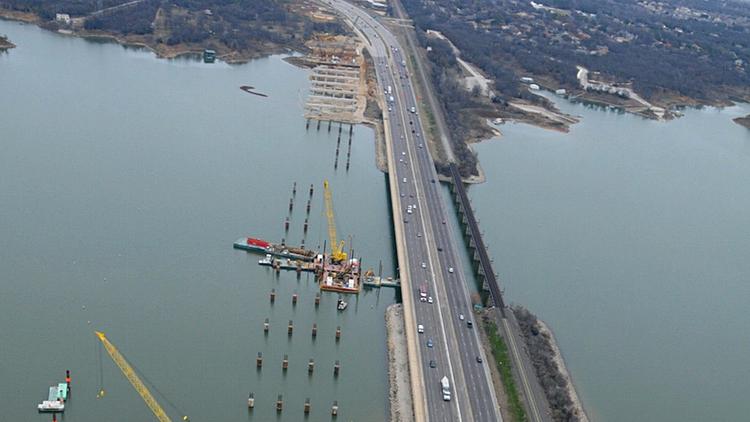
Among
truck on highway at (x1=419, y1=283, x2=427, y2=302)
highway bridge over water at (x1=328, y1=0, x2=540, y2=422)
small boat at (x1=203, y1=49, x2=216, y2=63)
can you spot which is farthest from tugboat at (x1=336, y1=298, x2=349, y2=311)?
small boat at (x1=203, y1=49, x2=216, y2=63)

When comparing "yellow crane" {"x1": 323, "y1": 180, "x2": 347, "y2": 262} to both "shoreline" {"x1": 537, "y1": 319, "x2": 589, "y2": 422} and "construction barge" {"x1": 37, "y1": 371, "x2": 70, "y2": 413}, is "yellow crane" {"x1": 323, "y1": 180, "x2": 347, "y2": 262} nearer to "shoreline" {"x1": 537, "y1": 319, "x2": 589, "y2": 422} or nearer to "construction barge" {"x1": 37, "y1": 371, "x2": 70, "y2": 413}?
"shoreline" {"x1": 537, "y1": 319, "x2": 589, "y2": 422}

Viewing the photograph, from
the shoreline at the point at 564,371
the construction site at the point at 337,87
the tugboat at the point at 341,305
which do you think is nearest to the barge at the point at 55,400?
the tugboat at the point at 341,305

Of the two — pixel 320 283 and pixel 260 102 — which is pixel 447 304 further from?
pixel 260 102

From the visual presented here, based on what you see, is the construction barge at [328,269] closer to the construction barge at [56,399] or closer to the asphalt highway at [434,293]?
the asphalt highway at [434,293]

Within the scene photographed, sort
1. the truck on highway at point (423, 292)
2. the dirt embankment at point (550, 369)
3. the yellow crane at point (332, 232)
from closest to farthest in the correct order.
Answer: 1. the dirt embankment at point (550, 369)
2. the truck on highway at point (423, 292)
3. the yellow crane at point (332, 232)

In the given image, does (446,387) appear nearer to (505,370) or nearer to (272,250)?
(505,370)

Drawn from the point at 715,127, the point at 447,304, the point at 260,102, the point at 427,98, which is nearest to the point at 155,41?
the point at 260,102
